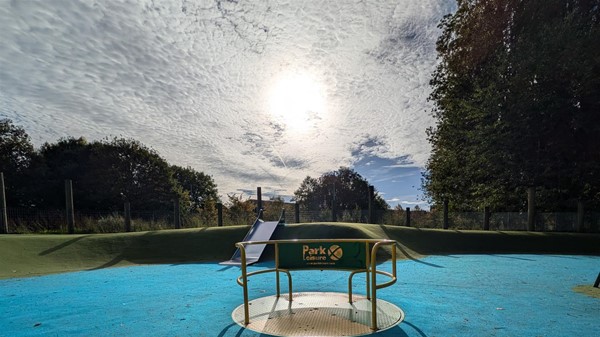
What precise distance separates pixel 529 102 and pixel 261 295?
15.3 meters

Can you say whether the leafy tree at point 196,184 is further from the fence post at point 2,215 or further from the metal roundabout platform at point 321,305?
the metal roundabout platform at point 321,305

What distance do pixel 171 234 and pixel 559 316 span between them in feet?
38.0

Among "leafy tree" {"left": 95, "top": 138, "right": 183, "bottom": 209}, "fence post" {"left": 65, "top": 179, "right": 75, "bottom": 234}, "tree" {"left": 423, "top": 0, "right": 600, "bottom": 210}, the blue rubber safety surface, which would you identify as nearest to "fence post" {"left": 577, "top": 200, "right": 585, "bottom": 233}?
"tree" {"left": 423, "top": 0, "right": 600, "bottom": 210}

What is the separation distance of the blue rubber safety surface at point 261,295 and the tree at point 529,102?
822 cm

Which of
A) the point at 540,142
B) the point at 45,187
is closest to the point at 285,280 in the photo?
the point at 540,142

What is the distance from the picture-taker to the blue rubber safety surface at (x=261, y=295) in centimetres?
403

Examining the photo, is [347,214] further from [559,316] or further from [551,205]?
[559,316]

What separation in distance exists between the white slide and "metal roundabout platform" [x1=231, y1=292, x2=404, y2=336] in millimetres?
3909

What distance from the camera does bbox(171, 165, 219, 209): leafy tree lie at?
58.8 m

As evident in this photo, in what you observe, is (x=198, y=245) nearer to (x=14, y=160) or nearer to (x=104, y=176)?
(x=104, y=176)

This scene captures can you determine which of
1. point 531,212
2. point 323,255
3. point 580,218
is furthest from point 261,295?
point 580,218

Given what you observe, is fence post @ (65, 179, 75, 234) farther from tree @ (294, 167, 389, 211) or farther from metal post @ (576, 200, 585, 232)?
tree @ (294, 167, 389, 211)

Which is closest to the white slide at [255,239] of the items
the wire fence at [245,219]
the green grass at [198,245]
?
the green grass at [198,245]

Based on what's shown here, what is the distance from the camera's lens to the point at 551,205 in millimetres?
17438
